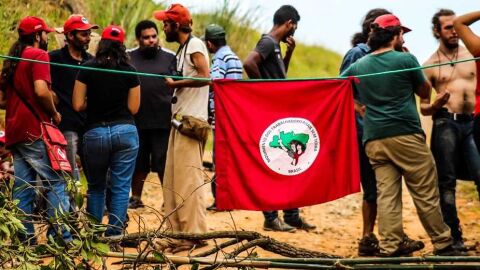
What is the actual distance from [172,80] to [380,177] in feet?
5.82

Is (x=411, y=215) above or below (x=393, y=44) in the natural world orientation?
below

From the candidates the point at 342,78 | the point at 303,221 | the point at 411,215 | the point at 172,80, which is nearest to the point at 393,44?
the point at 342,78

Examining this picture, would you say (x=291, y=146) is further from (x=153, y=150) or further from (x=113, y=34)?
(x=153, y=150)

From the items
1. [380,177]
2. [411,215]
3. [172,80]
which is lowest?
[411,215]

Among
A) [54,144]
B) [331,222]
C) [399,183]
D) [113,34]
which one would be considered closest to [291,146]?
[399,183]

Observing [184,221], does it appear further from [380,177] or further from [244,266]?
[244,266]

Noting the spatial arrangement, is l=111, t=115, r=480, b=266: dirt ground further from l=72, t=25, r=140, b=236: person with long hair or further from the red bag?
the red bag

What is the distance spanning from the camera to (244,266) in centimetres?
667

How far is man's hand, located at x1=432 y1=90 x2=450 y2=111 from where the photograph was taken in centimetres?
861

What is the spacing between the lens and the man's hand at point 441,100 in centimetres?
861

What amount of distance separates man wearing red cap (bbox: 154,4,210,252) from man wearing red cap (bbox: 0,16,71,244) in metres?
0.97

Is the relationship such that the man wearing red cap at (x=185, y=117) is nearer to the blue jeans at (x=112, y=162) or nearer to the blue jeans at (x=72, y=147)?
the blue jeans at (x=112, y=162)

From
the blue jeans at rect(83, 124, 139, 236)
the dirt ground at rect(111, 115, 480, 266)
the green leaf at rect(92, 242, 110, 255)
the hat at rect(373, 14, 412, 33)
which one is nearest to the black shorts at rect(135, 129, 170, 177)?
the dirt ground at rect(111, 115, 480, 266)

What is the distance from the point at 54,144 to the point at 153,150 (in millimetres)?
1968
